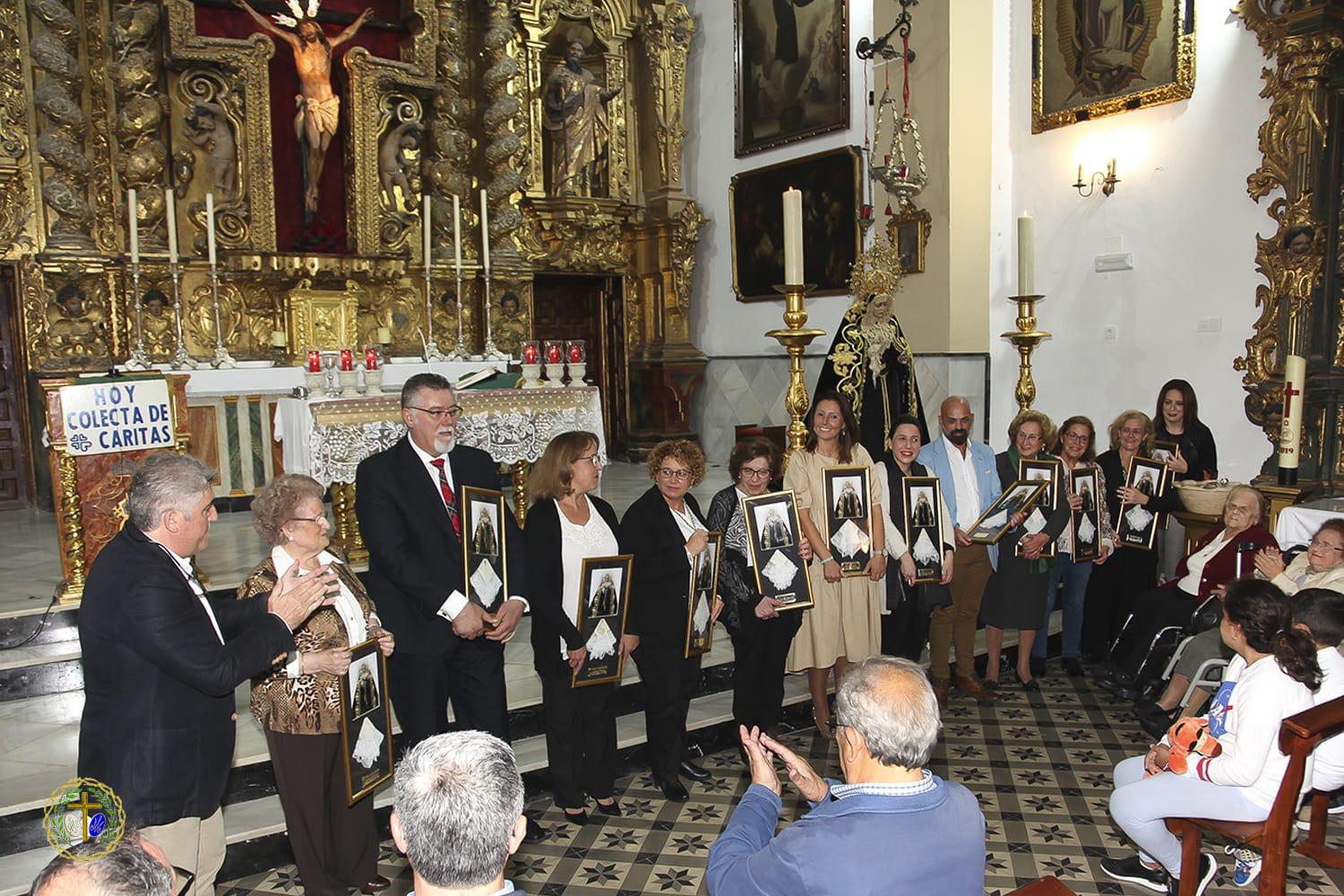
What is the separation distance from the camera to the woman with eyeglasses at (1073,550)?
598 cm

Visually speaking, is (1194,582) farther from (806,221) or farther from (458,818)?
(806,221)

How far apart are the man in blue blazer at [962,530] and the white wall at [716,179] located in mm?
5563

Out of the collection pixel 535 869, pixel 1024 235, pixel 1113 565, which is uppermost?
pixel 1024 235

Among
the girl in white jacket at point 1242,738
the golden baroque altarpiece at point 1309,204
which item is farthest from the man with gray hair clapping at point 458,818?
the golden baroque altarpiece at point 1309,204

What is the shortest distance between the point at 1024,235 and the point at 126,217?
8046 mm

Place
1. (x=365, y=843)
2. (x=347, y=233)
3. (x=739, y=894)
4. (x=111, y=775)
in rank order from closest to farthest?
1. (x=739, y=894)
2. (x=111, y=775)
3. (x=365, y=843)
4. (x=347, y=233)

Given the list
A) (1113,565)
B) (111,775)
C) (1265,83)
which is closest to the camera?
(111,775)

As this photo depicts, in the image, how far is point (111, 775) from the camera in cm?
281

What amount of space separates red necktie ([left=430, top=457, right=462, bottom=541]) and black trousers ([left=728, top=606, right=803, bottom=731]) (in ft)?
5.05

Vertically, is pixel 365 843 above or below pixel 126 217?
below

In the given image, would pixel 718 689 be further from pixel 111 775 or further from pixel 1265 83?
pixel 1265 83

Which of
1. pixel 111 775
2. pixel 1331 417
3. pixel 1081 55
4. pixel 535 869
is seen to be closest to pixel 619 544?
pixel 535 869

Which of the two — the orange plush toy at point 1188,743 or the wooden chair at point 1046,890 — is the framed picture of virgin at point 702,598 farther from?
the wooden chair at point 1046,890

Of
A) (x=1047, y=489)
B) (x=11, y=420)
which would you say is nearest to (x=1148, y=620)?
(x=1047, y=489)
